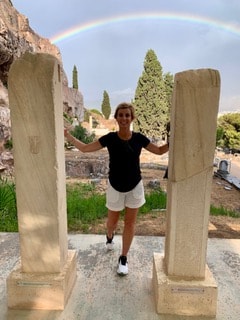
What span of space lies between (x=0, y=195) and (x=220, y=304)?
11.5 feet

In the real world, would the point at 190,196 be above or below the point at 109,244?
above

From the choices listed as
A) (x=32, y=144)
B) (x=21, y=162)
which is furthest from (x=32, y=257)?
(x=32, y=144)

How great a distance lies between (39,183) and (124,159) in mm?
690

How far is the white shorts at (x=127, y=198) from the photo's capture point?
224 cm

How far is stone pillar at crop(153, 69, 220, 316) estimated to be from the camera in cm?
173

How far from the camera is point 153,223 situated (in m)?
4.08

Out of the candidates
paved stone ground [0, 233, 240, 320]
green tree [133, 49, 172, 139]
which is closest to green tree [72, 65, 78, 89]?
green tree [133, 49, 172, 139]

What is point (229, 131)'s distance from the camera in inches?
808

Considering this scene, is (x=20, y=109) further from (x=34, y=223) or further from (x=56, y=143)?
(x=34, y=223)

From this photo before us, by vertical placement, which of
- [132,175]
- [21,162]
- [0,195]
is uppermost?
[21,162]

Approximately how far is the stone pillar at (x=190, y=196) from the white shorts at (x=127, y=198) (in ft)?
1.13

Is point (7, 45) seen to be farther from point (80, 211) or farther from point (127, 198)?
point (127, 198)

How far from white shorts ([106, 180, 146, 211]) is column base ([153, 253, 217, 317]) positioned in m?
0.63

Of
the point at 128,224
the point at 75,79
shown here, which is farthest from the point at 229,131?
the point at 75,79
